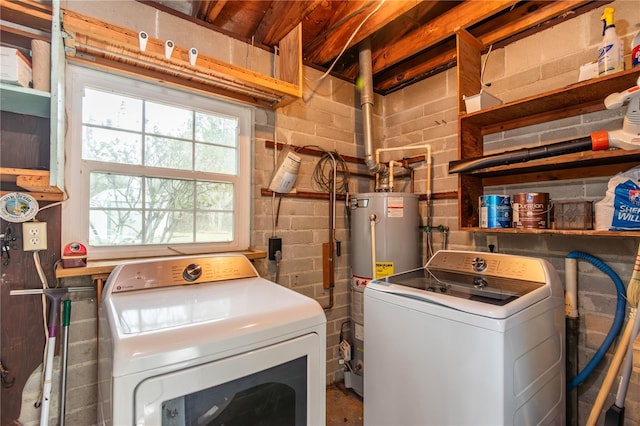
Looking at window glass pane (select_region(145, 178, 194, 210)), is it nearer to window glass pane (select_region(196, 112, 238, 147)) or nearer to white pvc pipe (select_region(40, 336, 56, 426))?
window glass pane (select_region(196, 112, 238, 147))

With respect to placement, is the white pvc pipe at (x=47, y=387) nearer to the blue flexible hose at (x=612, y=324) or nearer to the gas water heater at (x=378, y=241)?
the gas water heater at (x=378, y=241)

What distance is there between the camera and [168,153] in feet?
5.80

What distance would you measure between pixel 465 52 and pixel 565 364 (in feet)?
6.13

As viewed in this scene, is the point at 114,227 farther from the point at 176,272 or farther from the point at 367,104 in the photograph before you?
the point at 367,104

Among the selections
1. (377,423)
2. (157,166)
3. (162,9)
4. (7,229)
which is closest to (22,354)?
(7,229)

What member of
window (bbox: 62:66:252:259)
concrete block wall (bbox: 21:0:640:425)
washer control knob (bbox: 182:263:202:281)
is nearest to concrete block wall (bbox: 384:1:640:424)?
concrete block wall (bbox: 21:0:640:425)

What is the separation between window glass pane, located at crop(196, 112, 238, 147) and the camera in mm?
1891

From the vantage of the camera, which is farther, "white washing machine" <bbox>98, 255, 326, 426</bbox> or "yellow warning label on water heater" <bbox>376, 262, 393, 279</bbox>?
"yellow warning label on water heater" <bbox>376, 262, 393, 279</bbox>

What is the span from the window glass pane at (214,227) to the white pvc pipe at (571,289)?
195 cm

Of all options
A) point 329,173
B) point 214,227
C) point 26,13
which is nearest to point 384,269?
point 329,173

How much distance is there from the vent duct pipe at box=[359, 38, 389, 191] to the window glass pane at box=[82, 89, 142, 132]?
1.53 m

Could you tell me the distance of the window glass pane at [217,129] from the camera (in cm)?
189

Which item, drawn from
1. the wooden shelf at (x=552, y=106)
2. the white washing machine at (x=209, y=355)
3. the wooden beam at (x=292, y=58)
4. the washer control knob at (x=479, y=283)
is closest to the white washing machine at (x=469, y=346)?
the washer control knob at (x=479, y=283)

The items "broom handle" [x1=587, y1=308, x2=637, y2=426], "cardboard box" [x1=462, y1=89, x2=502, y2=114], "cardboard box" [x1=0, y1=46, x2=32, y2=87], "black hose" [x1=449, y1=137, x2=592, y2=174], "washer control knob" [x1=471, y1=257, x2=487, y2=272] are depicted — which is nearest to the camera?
"cardboard box" [x1=0, y1=46, x2=32, y2=87]
